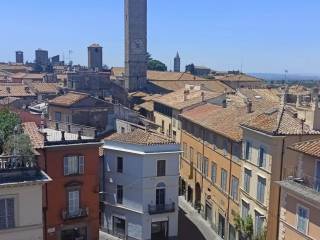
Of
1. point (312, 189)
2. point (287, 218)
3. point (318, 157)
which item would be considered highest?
point (318, 157)

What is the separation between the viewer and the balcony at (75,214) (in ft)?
103

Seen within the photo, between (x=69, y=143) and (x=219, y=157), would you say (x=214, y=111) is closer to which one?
(x=219, y=157)

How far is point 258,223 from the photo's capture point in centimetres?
3225

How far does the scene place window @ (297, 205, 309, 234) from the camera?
24.7 metres

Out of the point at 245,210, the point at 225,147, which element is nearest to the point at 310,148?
the point at 245,210

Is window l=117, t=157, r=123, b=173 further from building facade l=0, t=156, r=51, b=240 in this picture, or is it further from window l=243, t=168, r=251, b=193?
building facade l=0, t=156, r=51, b=240

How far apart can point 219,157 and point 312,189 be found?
16.1 metres

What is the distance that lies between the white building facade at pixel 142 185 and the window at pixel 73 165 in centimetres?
541

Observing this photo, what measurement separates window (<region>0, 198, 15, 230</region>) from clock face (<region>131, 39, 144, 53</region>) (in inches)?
3283

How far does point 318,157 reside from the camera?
76.9ft

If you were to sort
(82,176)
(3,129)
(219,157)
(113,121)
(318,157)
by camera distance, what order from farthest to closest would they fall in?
1. (113,121)
2. (219,157)
3. (82,176)
4. (3,129)
5. (318,157)

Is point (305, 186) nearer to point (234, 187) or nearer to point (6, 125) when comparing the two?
point (234, 187)

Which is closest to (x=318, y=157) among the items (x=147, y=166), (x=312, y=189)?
(x=312, y=189)

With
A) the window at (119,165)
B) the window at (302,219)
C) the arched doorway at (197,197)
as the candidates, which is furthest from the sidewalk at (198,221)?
the window at (302,219)
